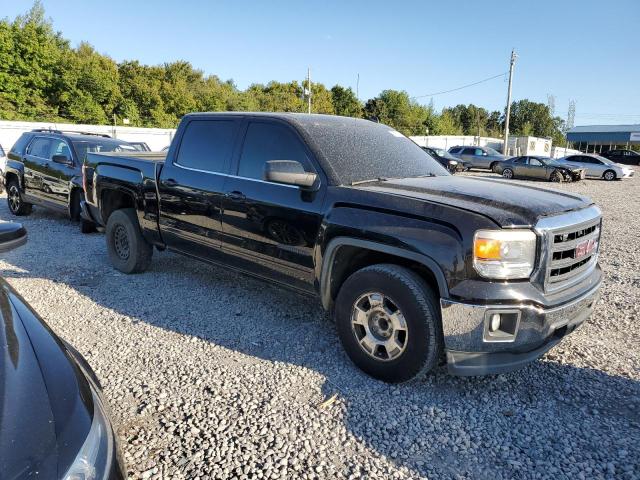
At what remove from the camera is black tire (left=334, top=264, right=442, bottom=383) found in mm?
3178

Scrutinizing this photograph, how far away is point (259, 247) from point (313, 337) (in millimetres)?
926

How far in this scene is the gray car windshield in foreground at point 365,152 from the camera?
3.98m

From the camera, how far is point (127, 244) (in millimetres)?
6047

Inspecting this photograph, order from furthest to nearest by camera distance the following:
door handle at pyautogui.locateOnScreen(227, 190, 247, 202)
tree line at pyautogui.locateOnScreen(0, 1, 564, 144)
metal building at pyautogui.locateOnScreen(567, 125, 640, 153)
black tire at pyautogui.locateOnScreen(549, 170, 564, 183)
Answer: metal building at pyautogui.locateOnScreen(567, 125, 640, 153) → tree line at pyautogui.locateOnScreen(0, 1, 564, 144) → black tire at pyautogui.locateOnScreen(549, 170, 564, 183) → door handle at pyautogui.locateOnScreen(227, 190, 247, 202)

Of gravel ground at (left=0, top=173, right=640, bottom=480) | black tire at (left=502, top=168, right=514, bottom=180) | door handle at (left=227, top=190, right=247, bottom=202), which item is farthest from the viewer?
black tire at (left=502, top=168, right=514, bottom=180)

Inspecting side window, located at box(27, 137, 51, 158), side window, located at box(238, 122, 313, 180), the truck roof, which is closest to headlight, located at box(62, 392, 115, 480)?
the truck roof

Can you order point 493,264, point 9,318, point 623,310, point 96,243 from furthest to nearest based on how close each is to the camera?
point 96,243, point 623,310, point 493,264, point 9,318

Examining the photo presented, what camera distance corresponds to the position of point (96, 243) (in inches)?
307

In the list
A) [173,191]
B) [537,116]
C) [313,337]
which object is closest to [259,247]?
[313,337]

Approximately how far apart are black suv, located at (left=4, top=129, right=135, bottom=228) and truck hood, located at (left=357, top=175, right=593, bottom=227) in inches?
262

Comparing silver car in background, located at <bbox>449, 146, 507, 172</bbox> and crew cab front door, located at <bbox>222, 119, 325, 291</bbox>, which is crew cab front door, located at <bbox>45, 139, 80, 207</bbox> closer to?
crew cab front door, located at <bbox>222, 119, 325, 291</bbox>

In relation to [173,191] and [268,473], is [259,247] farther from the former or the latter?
[268,473]

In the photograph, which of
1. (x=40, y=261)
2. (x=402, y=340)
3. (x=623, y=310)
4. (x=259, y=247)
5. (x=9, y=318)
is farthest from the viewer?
(x=40, y=261)

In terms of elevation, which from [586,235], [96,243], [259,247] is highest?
[586,235]
